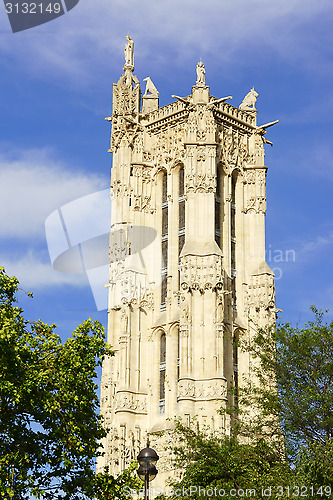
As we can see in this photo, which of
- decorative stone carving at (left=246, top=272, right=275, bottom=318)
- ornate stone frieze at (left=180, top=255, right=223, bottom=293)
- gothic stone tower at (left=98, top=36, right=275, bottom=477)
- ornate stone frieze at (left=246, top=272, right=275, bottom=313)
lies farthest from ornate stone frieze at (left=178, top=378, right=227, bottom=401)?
ornate stone frieze at (left=246, top=272, right=275, bottom=313)

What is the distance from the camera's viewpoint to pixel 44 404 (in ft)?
94.6

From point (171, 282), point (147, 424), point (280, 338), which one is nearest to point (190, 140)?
point (171, 282)

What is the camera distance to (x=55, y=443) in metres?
29.7

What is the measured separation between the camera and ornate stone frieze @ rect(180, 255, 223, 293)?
5381 centimetres

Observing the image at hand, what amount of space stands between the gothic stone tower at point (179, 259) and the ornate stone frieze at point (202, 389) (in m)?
0.05

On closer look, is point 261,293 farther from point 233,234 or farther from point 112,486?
point 112,486

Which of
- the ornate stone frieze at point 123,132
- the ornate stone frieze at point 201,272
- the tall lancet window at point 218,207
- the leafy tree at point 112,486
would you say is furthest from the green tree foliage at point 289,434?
the ornate stone frieze at point 123,132

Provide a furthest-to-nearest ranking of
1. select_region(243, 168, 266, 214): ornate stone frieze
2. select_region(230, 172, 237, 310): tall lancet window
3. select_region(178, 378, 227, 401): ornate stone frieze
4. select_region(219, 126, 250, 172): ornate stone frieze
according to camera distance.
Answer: select_region(243, 168, 266, 214): ornate stone frieze, select_region(219, 126, 250, 172): ornate stone frieze, select_region(230, 172, 237, 310): tall lancet window, select_region(178, 378, 227, 401): ornate stone frieze

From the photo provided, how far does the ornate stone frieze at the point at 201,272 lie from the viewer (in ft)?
177

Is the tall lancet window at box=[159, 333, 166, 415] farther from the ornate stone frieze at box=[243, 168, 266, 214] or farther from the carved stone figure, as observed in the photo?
the carved stone figure

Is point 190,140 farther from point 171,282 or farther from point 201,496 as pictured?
point 201,496

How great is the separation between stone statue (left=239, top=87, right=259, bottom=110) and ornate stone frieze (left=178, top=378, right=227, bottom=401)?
19082 mm

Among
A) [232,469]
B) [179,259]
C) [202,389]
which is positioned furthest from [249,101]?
[232,469]

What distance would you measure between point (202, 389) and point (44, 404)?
23.8 meters
